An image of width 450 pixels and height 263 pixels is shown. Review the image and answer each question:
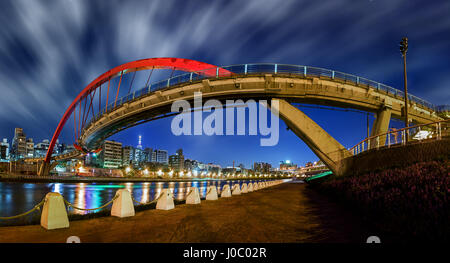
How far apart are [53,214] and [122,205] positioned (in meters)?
2.13

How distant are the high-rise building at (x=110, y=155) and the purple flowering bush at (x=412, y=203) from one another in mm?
159814

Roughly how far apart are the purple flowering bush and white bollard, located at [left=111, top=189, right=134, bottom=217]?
757 centimetres

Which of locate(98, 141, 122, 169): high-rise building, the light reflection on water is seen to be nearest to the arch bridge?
the light reflection on water

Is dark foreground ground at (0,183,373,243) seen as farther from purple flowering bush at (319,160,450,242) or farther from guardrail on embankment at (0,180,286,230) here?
purple flowering bush at (319,160,450,242)

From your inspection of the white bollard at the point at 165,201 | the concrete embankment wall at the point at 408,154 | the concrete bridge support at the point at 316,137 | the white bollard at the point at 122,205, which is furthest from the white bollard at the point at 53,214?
the concrete bridge support at the point at 316,137

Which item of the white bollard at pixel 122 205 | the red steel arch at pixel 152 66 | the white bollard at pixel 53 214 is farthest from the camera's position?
the red steel arch at pixel 152 66

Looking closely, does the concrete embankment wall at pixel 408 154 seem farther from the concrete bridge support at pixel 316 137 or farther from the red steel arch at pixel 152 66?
the red steel arch at pixel 152 66

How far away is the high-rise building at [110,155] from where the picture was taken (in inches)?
5965

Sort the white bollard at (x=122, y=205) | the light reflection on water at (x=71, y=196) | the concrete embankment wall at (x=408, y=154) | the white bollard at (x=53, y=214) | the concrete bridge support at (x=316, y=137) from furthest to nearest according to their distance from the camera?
the concrete bridge support at (x=316, y=137)
the light reflection on water at (x=71, y=196)
the concrete embankment wall at (x=408, y=154)
the white bollard at (x=122, y=205)
the white bollard at (x=53, y=214)

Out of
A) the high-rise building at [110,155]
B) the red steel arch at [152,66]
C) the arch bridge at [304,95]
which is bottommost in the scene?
the high-rise building at [110,155]

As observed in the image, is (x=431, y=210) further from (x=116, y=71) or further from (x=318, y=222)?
(x=116, y=71)

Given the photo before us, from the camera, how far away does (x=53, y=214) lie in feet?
20.1

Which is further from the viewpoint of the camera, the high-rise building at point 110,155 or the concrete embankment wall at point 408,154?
the high-rise building at point 110,155
